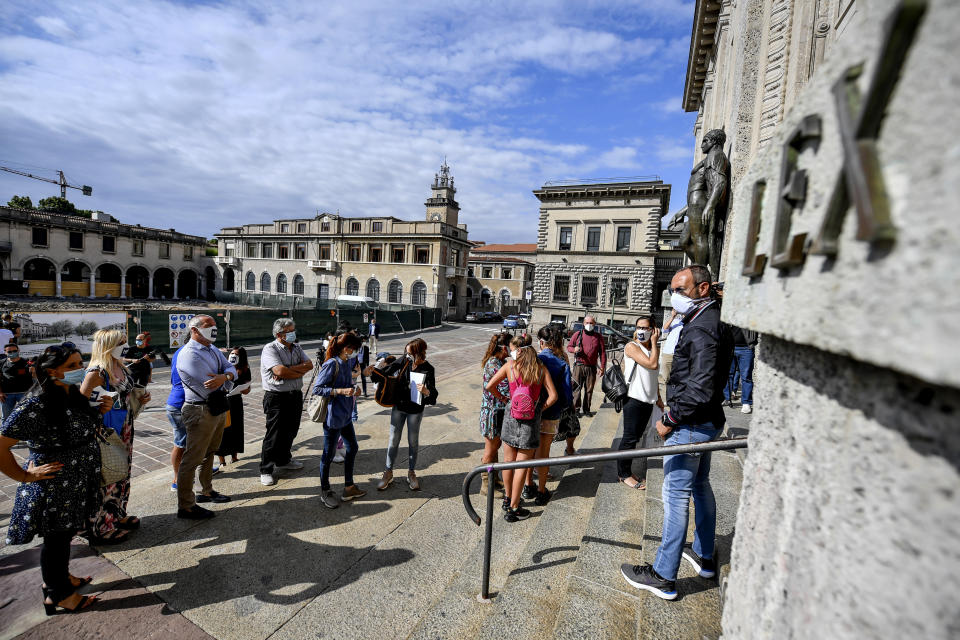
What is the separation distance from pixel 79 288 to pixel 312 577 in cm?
5239

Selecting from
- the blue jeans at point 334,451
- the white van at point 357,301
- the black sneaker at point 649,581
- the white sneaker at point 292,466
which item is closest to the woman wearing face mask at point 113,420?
the white sneaker at point 292,466

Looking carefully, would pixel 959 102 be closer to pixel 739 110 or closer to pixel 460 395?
pixel 739 110

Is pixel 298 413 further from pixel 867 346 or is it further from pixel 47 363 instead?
pixel 867 346

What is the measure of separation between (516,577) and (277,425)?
3.25 m

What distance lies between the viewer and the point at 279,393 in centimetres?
468

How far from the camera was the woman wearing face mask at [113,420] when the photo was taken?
338 centimetres

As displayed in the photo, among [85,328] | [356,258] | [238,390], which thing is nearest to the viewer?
[238,390]

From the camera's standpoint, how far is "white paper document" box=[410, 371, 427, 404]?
14.6ft

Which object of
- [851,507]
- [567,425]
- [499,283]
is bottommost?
[567,425]

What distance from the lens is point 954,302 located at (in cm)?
49

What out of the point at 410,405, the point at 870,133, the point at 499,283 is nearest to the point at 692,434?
the point at 870,133

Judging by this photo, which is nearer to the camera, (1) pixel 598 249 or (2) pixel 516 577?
(2) pixel 516 577

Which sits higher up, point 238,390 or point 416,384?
point 416,384

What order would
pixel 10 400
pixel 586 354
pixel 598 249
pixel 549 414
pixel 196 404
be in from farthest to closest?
pixel 598 249
pixel 586 354
pixel 10 400
pixel 549 414
pixel 196 404
